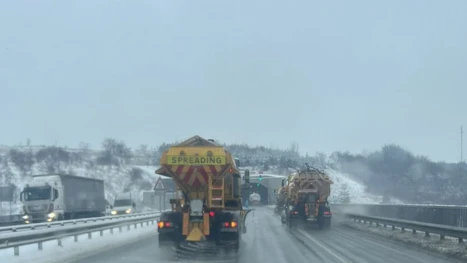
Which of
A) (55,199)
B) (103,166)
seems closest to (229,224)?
(55,199)

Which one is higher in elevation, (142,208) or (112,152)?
(112,152)

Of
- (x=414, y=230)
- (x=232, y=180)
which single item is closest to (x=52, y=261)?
(x=232, y=180)

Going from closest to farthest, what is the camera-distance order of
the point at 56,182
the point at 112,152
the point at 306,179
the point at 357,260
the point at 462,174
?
the point at 357,260, the point at 462,174, the point at 306,179, the point at 56,182, the point at 112,152

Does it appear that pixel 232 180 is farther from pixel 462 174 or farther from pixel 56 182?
pixel 56 182

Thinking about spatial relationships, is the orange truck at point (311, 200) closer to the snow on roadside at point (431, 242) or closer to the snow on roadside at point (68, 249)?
the snow on roadside at point (431, 242)

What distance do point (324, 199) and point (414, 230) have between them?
11.3 m

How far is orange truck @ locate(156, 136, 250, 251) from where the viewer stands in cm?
2248

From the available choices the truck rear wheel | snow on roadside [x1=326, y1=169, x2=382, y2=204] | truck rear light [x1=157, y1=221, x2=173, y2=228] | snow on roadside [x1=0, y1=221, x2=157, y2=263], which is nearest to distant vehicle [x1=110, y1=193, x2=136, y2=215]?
snow on roadside [x1=326, y1=169, x2=382, y2=204]

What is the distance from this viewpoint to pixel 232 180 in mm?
24688

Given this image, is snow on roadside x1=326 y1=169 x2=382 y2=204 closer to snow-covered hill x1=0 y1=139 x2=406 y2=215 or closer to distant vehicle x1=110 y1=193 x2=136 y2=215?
snow-covered hill x1=0 y1=139 x2=406 y2=215

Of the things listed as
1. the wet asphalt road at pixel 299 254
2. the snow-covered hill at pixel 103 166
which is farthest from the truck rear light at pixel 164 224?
the snow-covered hill at pixel 103 166

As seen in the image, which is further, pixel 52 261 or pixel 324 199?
pixel 324 199

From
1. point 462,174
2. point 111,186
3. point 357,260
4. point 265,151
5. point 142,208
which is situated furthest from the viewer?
point 265,151

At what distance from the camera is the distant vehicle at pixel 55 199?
46438mm
